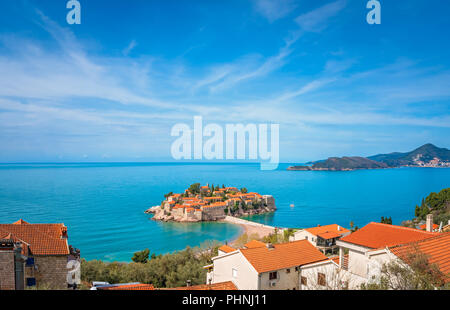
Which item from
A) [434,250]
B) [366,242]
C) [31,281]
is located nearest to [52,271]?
[31,281]

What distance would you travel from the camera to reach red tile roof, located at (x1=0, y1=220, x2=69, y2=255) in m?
6.74

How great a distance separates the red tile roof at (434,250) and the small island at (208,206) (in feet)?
113

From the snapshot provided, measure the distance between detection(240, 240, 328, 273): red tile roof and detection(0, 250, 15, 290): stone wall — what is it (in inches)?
221

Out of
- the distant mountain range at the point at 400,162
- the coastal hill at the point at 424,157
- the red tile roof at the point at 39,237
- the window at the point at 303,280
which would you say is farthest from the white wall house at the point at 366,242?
the coastal hill at the point at 424,157

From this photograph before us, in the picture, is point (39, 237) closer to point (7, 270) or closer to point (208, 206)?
point (7, 270)

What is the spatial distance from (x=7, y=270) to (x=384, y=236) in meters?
8.72

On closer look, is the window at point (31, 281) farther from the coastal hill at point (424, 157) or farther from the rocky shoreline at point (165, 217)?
the coastal hill at point (424, 157)

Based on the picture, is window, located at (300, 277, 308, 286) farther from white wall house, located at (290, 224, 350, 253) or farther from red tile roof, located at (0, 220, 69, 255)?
white wall house, located at (290, 224, 350, 253)

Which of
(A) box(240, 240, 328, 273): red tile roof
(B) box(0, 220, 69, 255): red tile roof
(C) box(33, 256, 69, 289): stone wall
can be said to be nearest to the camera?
(C) box(33, 256, 69, 289): stone wall

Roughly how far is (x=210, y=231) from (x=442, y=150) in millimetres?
177387

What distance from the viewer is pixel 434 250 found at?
5883 mm

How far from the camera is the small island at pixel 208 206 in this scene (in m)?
39.6

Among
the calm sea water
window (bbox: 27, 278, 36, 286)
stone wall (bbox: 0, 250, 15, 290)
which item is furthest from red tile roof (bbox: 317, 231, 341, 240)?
stone wall (bbox: 0, 250, 15, 290)
